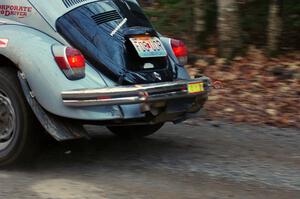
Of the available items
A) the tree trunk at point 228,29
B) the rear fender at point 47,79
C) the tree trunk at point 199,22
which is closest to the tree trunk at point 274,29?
the tree trunk at point 228,29

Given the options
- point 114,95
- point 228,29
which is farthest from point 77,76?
point 228,29

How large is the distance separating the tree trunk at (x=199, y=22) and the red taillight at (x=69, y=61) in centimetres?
565

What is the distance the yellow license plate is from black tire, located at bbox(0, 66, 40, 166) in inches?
58.8

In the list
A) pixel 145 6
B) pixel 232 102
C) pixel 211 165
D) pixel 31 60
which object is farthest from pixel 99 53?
pixel 145 6

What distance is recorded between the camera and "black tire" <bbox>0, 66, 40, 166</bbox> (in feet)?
18.1

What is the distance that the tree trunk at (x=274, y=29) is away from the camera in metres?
10.3

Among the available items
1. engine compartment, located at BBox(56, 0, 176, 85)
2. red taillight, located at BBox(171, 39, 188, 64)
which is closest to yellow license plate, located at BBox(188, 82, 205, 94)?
engine compartment, located at BBox(56, 0, 176, 85)

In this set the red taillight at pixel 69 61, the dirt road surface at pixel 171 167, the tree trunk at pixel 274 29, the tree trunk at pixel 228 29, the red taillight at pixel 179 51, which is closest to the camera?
the dirt road surface at pixel 171 167

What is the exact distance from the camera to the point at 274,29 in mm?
10367

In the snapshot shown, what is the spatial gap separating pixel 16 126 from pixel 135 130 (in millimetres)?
1731

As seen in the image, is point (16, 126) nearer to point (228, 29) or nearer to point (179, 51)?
point (179, 51)

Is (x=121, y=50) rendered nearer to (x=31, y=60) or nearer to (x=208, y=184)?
(x=31, y=60)

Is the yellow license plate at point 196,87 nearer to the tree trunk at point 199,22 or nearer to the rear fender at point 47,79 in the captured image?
the rear fender at point 47,79

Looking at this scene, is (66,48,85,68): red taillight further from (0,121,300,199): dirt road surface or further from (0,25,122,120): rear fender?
(0,121,300,199): dirt road surface
